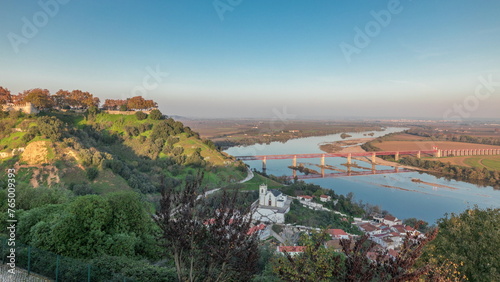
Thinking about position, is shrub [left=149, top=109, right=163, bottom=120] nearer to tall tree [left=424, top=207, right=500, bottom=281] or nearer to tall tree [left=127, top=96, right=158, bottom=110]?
tall tree [left=127, top=96, right=158, bottom=110]

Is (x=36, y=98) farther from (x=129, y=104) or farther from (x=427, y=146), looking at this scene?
(x=427, y=146)

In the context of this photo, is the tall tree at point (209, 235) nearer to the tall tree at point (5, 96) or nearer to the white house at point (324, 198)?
the white house at point (324, 198)

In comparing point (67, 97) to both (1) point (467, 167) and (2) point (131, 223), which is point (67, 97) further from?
(1) point (467, 167)

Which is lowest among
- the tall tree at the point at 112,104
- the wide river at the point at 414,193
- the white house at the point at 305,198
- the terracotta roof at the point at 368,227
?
the wide river at the point at 414,193

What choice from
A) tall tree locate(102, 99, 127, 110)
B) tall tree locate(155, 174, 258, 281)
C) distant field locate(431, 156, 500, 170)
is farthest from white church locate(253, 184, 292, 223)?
distant field locate(431, 156, 500, 170)

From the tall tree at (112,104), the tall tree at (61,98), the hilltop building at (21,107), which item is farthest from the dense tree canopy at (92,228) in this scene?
the tall tree at (112,104)

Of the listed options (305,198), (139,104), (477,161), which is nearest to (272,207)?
(305,198)
